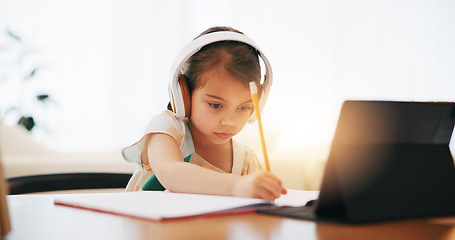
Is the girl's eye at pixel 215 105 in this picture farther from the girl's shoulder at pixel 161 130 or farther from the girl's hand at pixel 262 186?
the girl's hand at pixel 262 186

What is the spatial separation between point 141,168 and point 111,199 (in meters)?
0.57

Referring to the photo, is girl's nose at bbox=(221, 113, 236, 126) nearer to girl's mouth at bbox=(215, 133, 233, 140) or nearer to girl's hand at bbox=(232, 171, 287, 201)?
girl's mouth at bbox=(215, 133, 233, 140)

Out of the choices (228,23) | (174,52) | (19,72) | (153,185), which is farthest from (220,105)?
(174,52)

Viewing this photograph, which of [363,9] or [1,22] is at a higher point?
[363,9]

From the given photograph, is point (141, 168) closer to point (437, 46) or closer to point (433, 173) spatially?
point (433, 173)

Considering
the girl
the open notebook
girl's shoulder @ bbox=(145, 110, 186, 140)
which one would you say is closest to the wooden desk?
the open notebook

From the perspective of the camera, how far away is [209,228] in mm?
431

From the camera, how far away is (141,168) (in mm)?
1178

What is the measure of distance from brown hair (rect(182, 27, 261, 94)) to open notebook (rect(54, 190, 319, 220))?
0.45m

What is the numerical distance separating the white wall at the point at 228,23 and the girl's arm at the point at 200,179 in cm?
226

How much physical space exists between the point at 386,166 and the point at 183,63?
1.89 ft

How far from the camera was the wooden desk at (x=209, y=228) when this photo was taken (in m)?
0.40

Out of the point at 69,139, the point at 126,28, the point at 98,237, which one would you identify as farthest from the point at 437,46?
the point at 98,237

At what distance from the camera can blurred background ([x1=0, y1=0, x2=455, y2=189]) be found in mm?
3473
